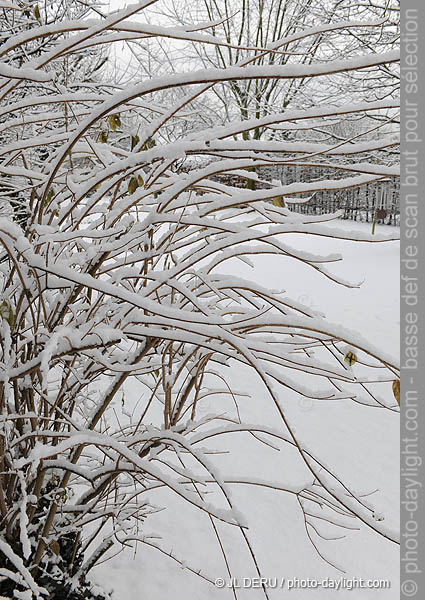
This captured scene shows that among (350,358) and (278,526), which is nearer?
(350,358)

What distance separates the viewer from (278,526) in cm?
206

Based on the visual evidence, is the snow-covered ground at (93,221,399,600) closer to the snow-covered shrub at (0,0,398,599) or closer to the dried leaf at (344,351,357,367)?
the snow-covered shrub at (0,0,398,599)

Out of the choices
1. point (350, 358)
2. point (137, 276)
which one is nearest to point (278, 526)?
point (350, 358)

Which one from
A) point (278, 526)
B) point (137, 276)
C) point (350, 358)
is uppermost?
point (137, 276)

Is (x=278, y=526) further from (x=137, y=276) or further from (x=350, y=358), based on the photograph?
(x=137, y=276)

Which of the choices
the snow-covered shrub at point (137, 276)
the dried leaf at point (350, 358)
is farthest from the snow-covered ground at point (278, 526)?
the dried leaf at point (350, 358)

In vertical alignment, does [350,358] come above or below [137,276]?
below

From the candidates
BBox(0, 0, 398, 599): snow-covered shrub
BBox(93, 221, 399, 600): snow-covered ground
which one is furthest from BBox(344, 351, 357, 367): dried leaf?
BBox(93, 221, 399, 600): snow-covered ground

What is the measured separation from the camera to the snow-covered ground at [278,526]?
1.63 m

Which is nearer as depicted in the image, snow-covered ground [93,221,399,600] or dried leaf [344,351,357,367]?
dried leaf [344,351,357,367]

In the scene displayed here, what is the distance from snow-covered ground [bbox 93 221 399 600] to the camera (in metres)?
1.63
